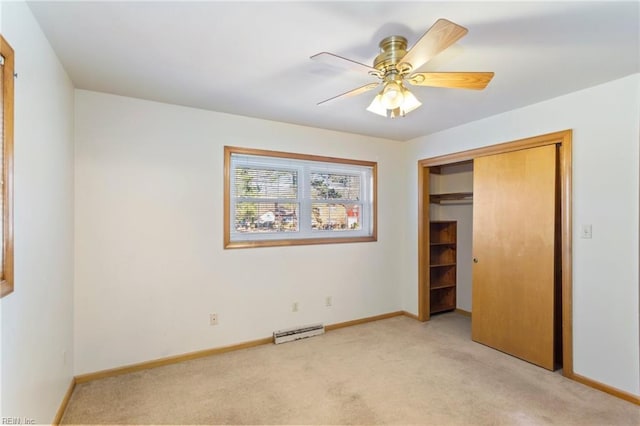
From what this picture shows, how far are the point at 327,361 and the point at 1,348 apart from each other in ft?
7.57

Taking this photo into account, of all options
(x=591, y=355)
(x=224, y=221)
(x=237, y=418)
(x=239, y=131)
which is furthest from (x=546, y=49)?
(x=237, y=418)

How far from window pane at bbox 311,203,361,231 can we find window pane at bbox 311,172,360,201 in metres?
0.11

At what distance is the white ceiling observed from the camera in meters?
1.55

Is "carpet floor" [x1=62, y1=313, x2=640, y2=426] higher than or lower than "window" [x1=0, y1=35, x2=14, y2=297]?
lower

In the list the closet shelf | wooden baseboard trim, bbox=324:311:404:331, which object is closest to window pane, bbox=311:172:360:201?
the closet shelf

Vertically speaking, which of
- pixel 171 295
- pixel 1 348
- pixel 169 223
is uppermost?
pixel 169 223

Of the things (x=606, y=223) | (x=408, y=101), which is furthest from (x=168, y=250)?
(x=606, y=223)

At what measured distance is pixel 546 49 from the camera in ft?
6.31

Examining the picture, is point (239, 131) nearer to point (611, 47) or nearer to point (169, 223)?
point (169, 223)

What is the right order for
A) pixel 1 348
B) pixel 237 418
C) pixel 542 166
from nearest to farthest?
pixel 1 348
pixel 237 418
pixel 542 166

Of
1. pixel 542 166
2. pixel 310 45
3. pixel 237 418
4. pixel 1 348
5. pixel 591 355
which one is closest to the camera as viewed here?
pixel 1 348

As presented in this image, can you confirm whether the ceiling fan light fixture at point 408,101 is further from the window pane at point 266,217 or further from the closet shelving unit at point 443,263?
the closet shelving unit at point 443,263

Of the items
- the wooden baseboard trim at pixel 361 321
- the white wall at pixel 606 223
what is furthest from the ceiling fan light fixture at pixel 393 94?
the wooden baseboard trim at pixel 361 321

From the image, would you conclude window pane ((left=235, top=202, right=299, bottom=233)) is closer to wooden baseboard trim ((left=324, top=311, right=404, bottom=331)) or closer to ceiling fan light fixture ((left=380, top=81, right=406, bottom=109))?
wooden baseboard trim ((left=324, top=311, right=404, bottom=331))
